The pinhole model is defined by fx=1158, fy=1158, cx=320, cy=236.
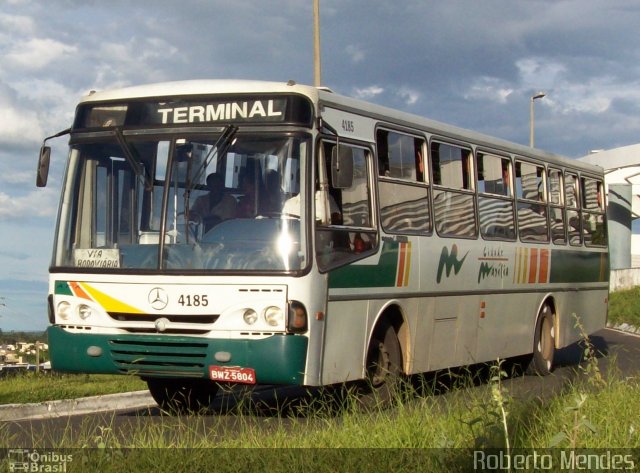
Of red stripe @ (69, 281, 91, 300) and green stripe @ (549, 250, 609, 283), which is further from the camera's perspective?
green stripe @ (549, 250, 609, 283)

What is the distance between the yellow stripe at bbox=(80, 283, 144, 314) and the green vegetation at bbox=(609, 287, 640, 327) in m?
22.5

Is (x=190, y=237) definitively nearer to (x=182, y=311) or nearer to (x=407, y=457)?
(x=182, y=311)

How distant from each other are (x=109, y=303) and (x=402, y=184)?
3443 millimetres

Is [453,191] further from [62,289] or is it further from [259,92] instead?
[62,289]

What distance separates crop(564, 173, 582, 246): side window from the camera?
58.5ft

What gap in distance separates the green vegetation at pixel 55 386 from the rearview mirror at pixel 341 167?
16.1 ft

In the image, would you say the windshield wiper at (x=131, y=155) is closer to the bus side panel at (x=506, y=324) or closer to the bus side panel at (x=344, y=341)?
the bus side panel at (x=344, y=341)

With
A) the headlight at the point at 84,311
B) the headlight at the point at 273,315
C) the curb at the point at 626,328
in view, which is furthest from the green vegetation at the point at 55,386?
the curb at the point at 626,328

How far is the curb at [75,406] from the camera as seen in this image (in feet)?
41.1

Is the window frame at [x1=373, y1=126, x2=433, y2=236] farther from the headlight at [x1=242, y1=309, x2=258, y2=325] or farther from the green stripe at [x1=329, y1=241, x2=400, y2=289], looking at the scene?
the headlight at [x1=242, y1=309, x2=258, y2=325]

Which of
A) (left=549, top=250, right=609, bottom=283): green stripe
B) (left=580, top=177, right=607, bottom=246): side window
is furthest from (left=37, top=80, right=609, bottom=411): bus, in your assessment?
(left=580, top=177, right=607, bottom=246): side window

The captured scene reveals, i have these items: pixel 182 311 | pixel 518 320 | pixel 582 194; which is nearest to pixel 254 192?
pixel 182 311

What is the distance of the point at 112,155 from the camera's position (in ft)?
36.9

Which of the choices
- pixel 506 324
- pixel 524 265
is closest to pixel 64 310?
pixel 506 324
